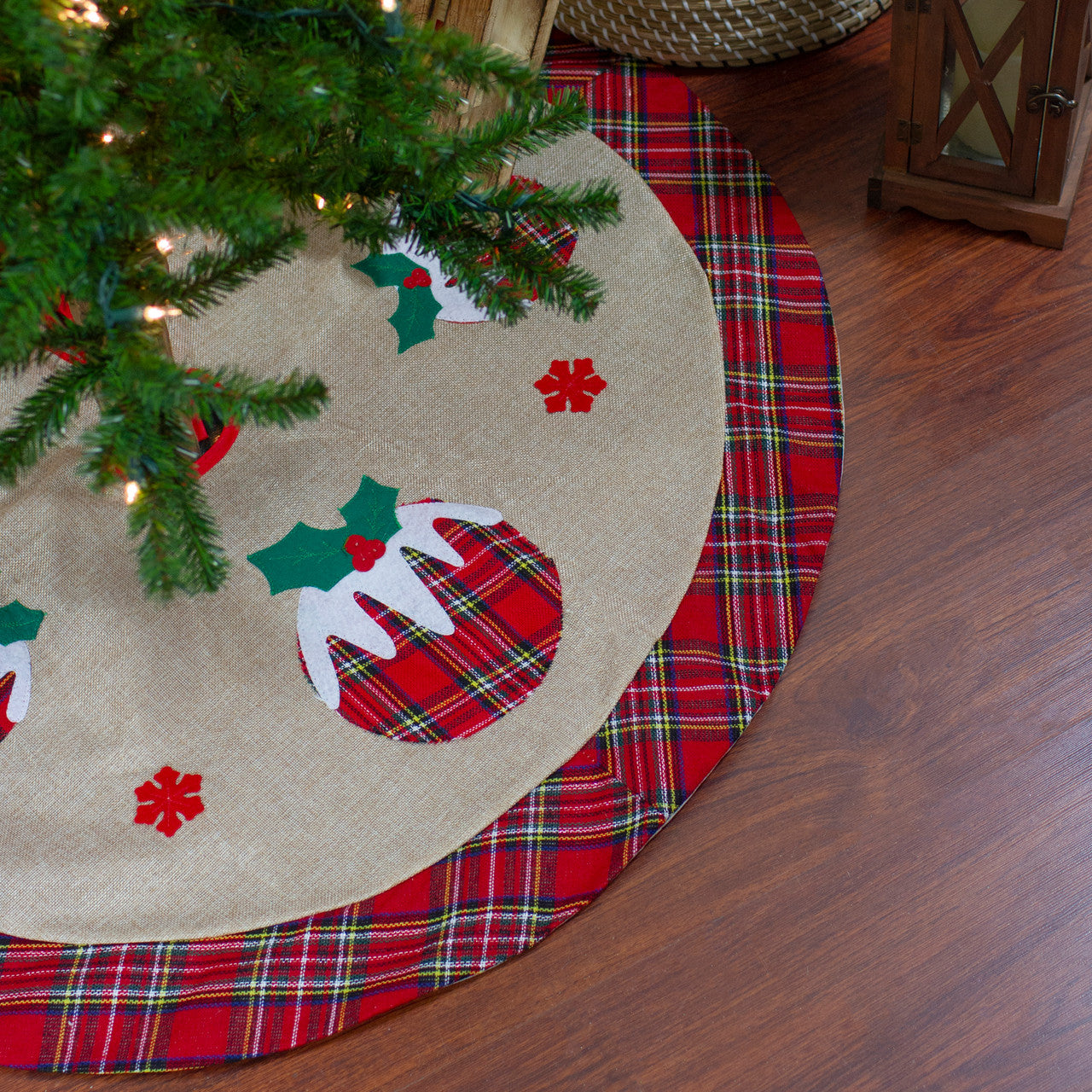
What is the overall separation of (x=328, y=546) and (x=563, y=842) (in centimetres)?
42

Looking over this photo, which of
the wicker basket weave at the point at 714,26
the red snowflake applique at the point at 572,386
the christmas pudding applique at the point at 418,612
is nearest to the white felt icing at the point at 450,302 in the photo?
the red snowflake applique at the point at 572,386

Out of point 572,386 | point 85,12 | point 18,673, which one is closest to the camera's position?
point 85,12

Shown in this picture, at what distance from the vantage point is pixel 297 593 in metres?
1.22

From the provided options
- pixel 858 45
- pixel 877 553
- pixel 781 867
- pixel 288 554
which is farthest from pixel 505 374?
pixel 858 45

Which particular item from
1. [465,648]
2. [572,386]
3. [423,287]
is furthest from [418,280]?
[465,648]

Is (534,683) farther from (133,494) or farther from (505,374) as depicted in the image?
(133,494)

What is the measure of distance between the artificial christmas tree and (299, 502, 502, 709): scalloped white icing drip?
392mm

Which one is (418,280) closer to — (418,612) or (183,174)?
(418,612)

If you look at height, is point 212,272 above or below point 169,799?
above

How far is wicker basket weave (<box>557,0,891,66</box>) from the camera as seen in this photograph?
4.87 feet

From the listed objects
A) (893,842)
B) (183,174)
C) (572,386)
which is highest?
(183,174)

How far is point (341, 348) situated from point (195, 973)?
72 cm

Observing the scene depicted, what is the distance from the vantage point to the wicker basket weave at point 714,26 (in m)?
1.48

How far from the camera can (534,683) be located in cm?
116
